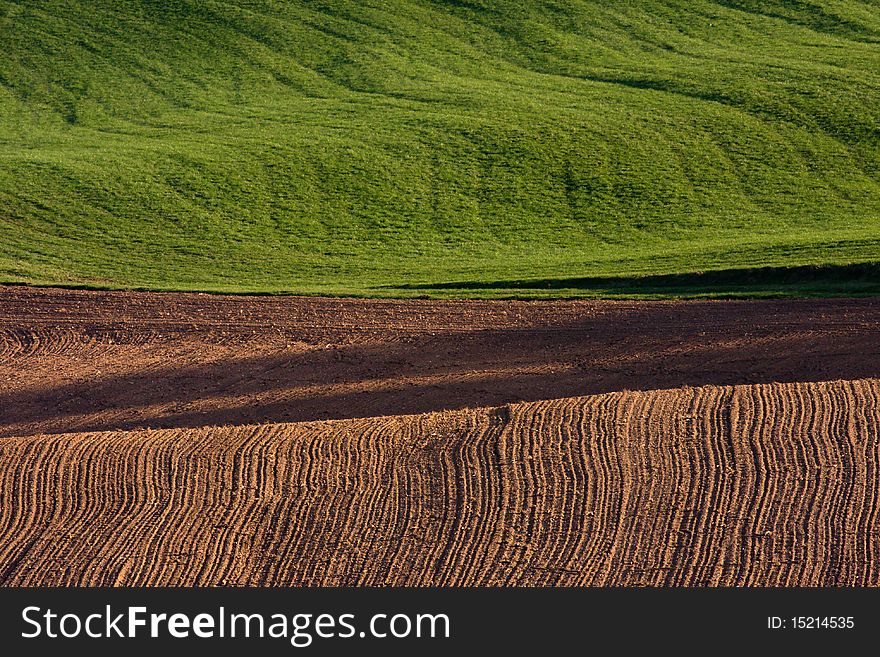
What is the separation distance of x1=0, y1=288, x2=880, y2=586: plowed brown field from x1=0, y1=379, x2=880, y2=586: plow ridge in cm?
5

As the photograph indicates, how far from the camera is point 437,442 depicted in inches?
727

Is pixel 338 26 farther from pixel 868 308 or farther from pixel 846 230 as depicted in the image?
pixel 868 308

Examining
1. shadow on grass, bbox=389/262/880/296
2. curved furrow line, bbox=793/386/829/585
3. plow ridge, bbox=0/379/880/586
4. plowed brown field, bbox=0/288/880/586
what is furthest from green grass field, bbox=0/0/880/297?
plow ridge, bbox=0/379/880/586

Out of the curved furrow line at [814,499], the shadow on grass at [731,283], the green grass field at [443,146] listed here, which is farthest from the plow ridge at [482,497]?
the green grass field at [443,146]

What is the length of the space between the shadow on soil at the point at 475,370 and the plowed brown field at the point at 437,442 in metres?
0.07

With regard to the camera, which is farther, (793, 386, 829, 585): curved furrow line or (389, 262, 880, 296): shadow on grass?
(389, 262, 880, 296): shadow on grass

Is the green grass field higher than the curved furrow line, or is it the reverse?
the curved furrow line

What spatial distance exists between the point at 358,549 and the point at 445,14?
39.9 meters

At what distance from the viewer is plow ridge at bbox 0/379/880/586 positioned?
14.6 metres

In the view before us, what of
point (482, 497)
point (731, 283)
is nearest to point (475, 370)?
point (482, 497)

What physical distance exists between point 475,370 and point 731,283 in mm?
8808

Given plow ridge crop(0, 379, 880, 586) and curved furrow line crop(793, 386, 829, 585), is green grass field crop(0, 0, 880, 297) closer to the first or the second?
curved furrow line crop(793, 386, 829, 585)

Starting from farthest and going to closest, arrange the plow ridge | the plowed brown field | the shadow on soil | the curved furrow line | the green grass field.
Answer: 1. the green grass field
2. the shadow on soil
3. the plowed brown field
4. the plow ridge
5. the curved furrow line

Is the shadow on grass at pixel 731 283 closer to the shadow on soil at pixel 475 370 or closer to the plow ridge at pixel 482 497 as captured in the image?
the shadow on soil at pixel 475 370
